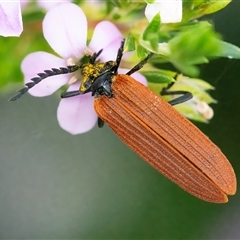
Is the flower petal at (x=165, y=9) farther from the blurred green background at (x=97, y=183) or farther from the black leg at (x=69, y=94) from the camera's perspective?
the blurred green background at (x=97, y=183)

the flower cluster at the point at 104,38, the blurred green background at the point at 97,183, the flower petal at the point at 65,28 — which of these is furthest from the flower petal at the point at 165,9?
the blurred green background at the point at 97,183

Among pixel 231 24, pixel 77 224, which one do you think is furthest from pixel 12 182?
pixel 231 24

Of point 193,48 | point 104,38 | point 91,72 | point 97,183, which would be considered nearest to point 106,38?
point 104,38

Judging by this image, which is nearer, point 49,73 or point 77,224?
point 49,73

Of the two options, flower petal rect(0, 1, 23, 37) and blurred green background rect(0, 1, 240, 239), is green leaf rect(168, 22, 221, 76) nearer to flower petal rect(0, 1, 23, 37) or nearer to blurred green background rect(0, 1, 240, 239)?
flower petal rect(0, 1, 23, 37)

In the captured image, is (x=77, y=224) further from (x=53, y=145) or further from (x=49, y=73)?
(x=49, y=73)

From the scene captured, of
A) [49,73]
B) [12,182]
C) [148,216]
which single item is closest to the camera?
[49,73]

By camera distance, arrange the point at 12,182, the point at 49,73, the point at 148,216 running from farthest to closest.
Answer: the point at 148,216 < the point at 12,182 < the point at 49,73
